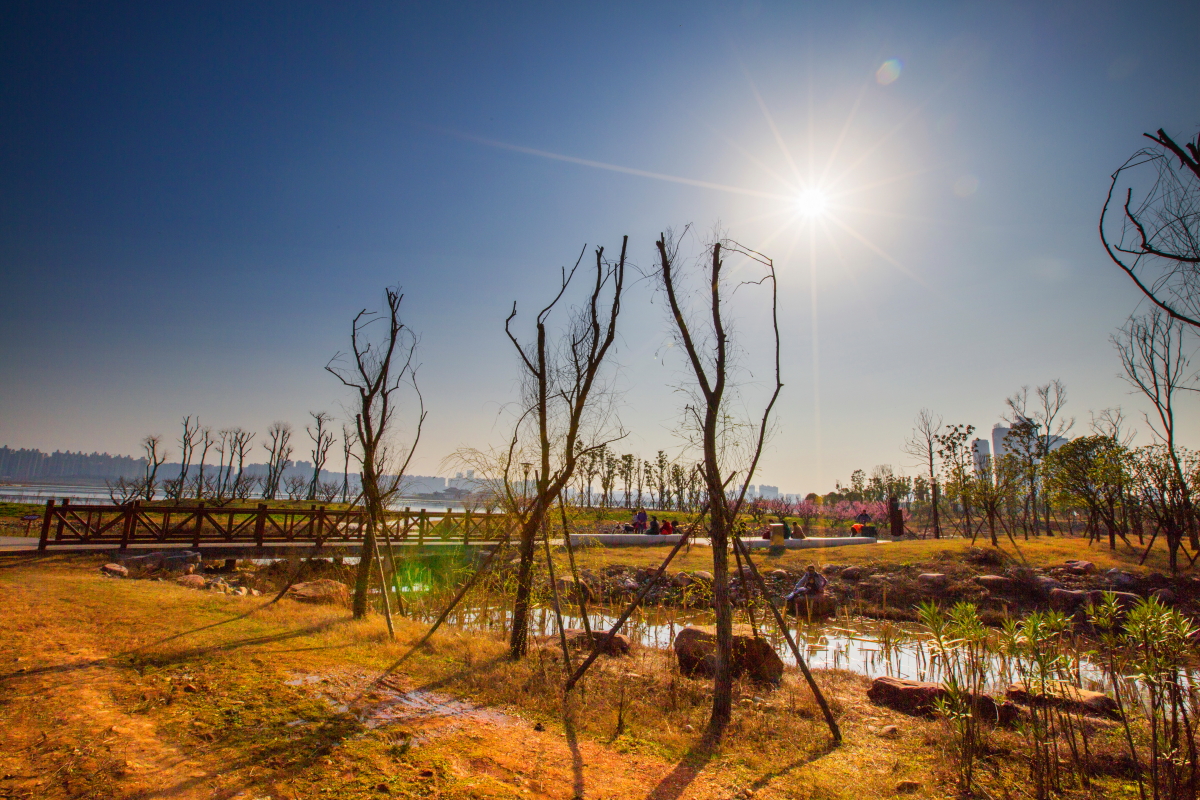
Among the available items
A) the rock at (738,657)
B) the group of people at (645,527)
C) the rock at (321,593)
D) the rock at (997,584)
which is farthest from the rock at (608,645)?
the group of people at (645,527)

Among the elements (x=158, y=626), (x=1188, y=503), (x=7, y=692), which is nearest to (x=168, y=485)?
(x=158, y=626)

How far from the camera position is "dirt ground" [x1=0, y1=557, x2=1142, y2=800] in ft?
12.0

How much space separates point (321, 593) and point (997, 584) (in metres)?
18.5

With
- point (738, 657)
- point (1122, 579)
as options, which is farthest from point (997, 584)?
point (738, 657)

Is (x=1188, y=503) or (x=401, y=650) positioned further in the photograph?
(x=1188, y=503)

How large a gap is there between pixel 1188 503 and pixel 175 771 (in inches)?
983

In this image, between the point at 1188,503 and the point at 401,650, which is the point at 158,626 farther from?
the point at 1188,503

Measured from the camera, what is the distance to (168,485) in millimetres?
49875

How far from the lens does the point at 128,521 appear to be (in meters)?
16.5

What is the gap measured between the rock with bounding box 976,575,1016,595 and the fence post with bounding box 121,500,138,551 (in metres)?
25.6

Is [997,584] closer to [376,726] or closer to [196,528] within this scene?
[376,726]

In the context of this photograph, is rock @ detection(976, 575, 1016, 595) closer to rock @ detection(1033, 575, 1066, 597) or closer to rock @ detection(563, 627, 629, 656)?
rock @ detection(1033, 575, 1066, 597)

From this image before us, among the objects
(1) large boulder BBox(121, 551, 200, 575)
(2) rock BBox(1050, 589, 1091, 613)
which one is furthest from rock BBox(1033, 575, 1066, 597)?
(1) large boulder BBox(121, 551, 200, 575)

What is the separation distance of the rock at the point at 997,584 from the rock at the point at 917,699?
11.7 metres
